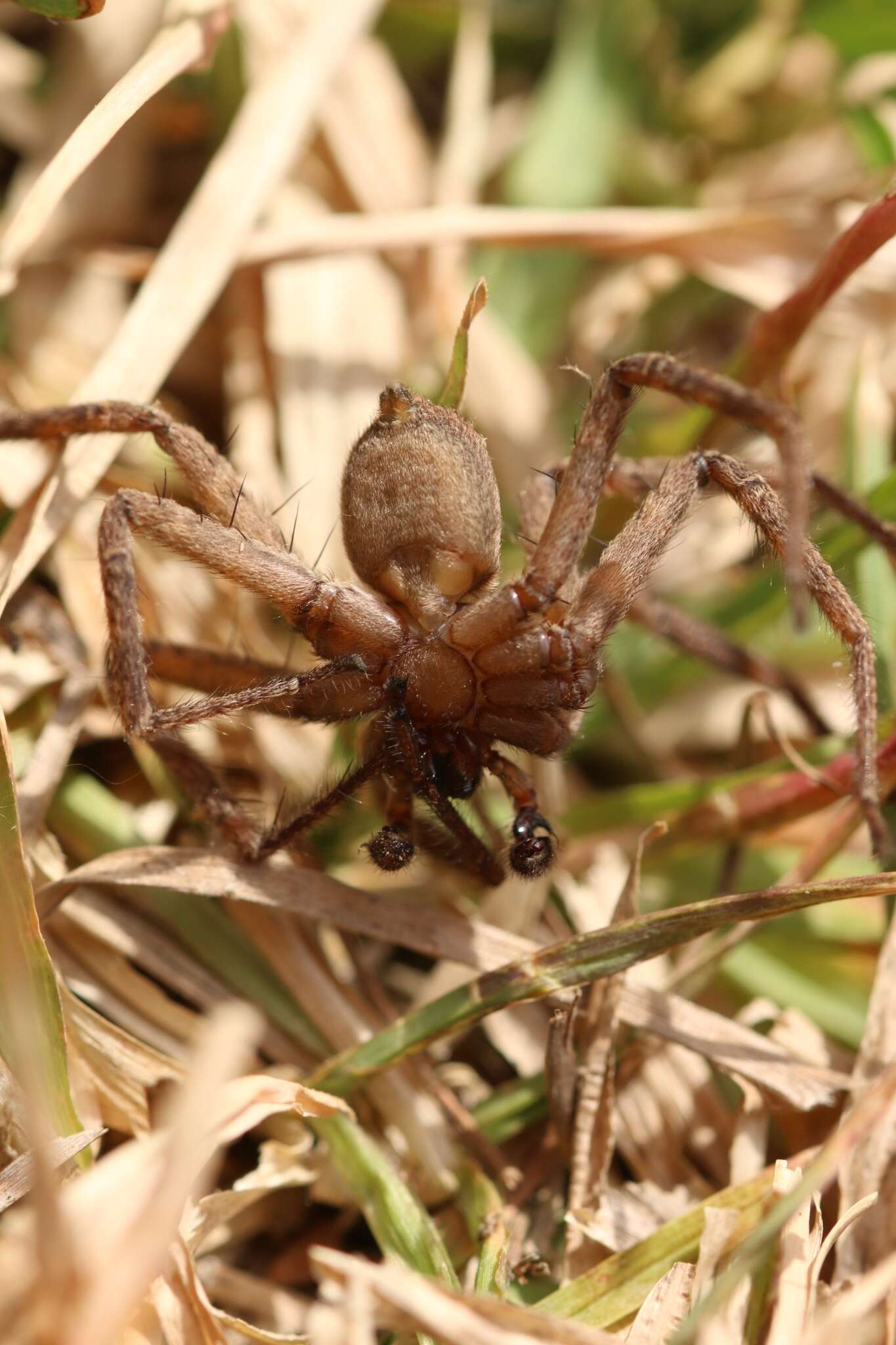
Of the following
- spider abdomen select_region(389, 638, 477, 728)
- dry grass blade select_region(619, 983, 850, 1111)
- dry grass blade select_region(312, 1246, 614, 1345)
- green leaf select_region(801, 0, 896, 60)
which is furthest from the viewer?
green leaf select_region(801, 0, 896, 60)

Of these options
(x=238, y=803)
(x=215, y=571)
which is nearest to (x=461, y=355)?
(x=215, y=571)

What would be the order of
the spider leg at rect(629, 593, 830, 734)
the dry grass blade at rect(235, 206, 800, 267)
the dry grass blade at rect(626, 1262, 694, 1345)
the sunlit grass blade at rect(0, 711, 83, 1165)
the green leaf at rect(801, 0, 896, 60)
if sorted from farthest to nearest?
the green leaf at rect(801, 0, 896, 60) → the dry grass blade at rect(235, 206, 800, 267) → the spider leg at rect(629, 593, 830, 734) → the sunlit grass blade at rect(0, 711, 83, 1165) → the dry grass blade at rect(626, 1262, 694, 1345)

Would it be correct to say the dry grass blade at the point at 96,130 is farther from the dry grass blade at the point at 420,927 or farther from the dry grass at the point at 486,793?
the dry grass blade at the point at 420,927

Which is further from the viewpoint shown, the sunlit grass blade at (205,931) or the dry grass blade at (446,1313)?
the sunlit grass blade at (205,931)

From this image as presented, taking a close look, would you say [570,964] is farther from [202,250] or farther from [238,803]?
[202,250]

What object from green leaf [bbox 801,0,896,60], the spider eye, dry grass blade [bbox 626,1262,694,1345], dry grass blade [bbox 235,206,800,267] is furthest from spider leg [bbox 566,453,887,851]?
green leaf [bbox 801,0,896,60]

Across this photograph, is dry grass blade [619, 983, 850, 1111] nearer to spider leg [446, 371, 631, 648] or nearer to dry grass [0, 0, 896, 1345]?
dry grass [0, 0, 896, 1345]

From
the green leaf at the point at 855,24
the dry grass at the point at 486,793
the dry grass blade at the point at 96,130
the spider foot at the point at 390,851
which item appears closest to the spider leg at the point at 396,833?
the spider foot at the point at 390,851
